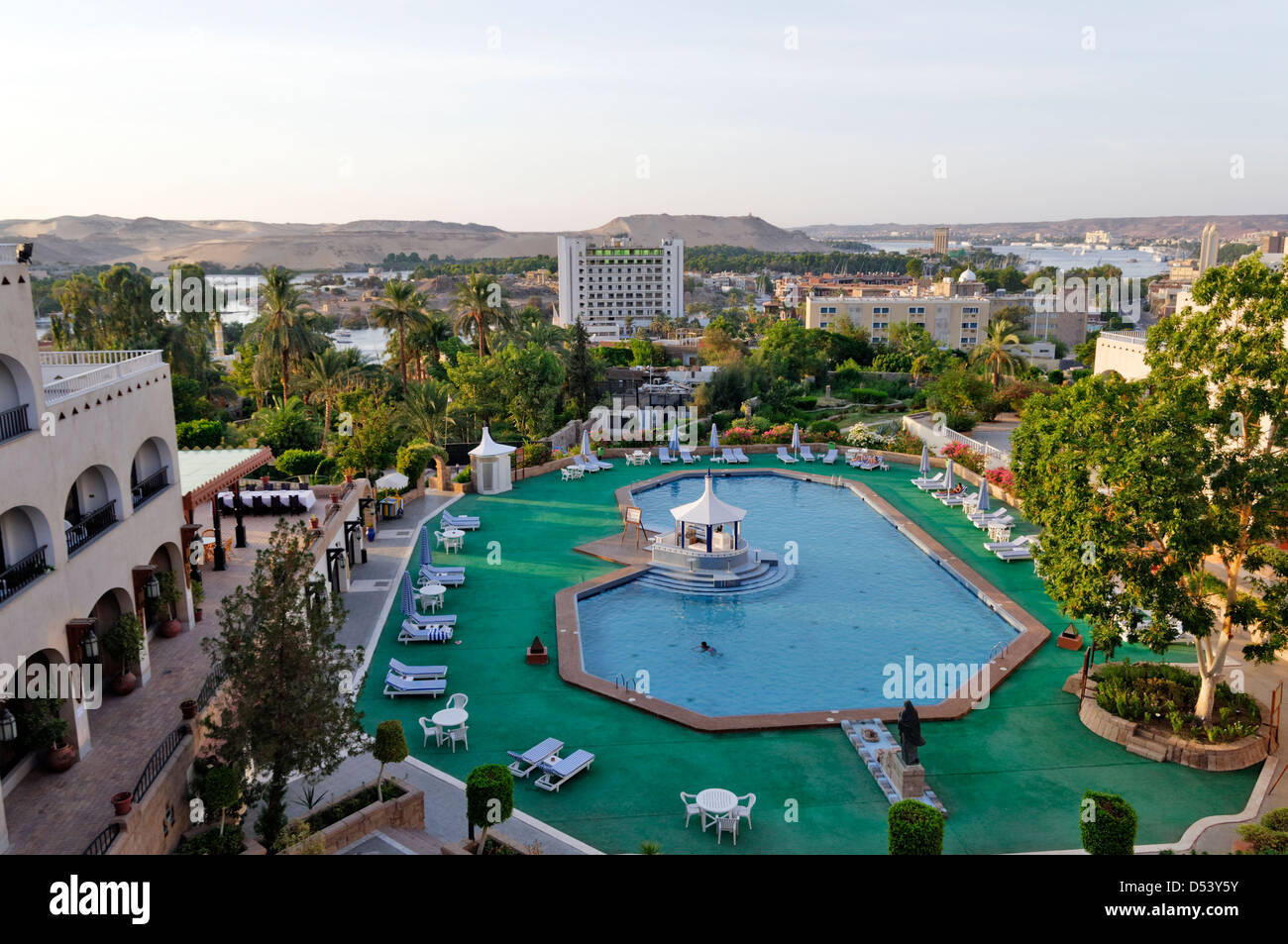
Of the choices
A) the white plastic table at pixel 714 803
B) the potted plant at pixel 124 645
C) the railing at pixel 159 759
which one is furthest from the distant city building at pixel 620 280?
the railing at pixel 159 759

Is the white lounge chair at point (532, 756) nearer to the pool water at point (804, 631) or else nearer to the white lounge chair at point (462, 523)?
the pool water at point (804, 631)

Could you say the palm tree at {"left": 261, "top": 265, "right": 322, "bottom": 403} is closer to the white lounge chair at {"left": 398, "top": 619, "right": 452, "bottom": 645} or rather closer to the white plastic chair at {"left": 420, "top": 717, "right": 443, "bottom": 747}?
the white lounge chair at {"left": 398, "top": 619, "right": 452, "bottom": 645}

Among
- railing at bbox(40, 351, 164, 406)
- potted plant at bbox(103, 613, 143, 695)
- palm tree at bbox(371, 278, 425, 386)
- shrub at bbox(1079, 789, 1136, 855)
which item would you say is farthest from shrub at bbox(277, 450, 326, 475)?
shrub at bbox(1079, 789, 1136, 855)

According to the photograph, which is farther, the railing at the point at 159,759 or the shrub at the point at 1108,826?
the railing at the point at 159,759

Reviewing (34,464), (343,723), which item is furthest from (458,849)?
(34,464)
